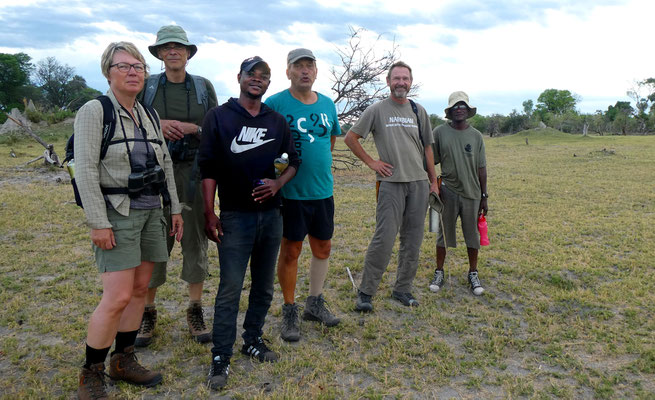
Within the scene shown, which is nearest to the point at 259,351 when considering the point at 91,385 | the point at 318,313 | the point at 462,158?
the point at 318,313

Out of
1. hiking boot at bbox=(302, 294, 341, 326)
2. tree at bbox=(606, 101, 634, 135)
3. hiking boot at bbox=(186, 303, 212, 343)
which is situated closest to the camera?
hiking boot at bbox=(186, 303, 212, 343)

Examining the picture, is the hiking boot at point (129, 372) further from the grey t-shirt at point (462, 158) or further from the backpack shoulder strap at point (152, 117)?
the grey t-shirt at point (462, 158)

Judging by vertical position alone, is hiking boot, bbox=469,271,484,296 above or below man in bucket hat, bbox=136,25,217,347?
below

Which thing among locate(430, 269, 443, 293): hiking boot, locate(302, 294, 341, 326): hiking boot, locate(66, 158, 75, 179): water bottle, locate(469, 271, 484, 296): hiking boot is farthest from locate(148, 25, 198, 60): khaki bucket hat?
locate(469, 271, 484, 296): hiking boot

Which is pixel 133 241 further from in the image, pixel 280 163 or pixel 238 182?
pixel 280 163

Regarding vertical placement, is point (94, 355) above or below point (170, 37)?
below

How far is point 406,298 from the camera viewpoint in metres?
4.73

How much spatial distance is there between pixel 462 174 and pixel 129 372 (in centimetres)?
365

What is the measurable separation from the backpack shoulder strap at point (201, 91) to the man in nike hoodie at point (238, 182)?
58 cm

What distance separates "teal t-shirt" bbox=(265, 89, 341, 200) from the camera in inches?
146

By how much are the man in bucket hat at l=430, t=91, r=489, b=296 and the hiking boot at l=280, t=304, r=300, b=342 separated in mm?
1809

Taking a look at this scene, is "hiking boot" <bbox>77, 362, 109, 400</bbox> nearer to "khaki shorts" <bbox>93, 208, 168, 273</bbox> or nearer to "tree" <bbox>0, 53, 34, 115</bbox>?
"khaki shorts" <bbox>93, 208, 168, 273</bbox>

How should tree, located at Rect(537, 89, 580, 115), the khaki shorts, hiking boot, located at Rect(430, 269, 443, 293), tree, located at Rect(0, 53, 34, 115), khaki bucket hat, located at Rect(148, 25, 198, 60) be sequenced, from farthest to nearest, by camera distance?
tree, located at Rect(537, 89, 580, 115) → tree, located at Rect(0, 53, 34, 115) → hiking boot, located at Rect(430, 269, 443, 293) → khaki bucket hat, located at Rect(148, 25, 198, 60) → the khaki shorts

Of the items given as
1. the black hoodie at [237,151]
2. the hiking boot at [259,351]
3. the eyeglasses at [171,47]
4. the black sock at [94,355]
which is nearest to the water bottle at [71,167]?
the black hoodie at [237,151]
